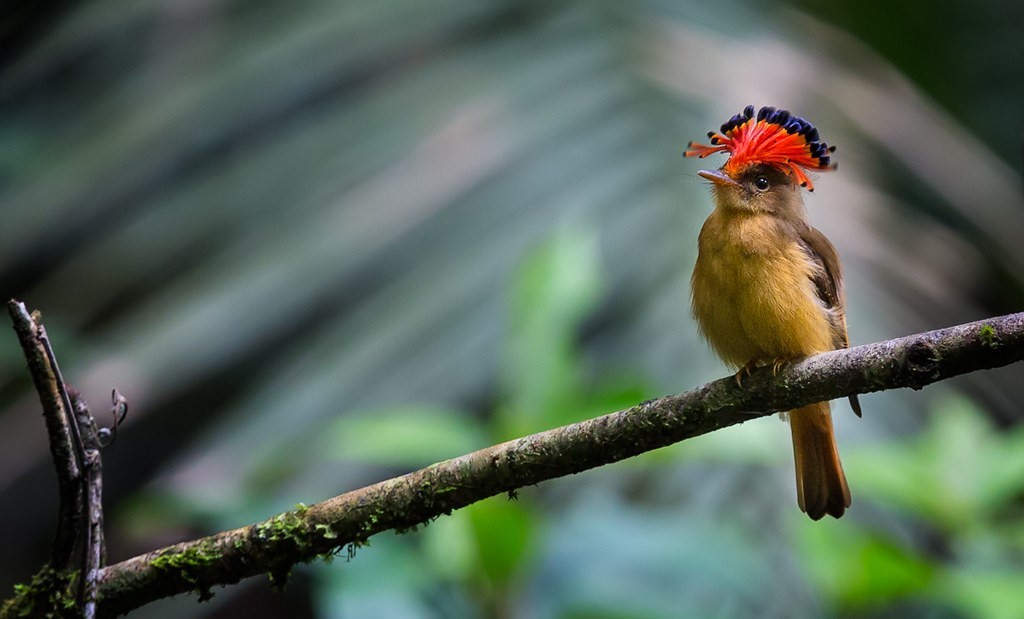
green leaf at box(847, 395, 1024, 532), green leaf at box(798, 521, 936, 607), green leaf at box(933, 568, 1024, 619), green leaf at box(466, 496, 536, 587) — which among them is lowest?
green leaf at box(933, 568, 1024, 619)

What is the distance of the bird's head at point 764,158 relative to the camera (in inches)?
99.7

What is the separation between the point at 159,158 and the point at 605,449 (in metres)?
2.35

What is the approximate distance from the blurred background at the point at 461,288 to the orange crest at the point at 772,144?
473 mm

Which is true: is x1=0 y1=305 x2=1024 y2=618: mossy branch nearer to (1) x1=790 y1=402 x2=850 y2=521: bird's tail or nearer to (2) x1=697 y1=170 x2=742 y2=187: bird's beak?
(1) x1=790 y1=402 x2=850 y2=521: bird's tail

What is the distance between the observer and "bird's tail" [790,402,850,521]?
2.62 meters

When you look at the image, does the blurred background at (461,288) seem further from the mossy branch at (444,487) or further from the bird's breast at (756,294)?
the mossy branch at (444,487)

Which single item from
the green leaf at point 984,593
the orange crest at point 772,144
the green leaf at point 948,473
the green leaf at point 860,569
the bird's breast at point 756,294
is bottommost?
the green leaf at point 984,593

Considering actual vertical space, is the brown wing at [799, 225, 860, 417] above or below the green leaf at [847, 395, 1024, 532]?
above

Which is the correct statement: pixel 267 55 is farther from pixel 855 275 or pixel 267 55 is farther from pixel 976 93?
pixel 976 93

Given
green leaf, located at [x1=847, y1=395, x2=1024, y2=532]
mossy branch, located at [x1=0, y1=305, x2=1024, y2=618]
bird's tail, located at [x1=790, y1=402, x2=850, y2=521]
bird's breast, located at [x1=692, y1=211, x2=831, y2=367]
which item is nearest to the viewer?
mossy branch, located at [x1=0, y1=305, x2=1024, y2=618]

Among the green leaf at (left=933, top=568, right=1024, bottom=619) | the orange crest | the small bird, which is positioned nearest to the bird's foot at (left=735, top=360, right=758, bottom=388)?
the small bird

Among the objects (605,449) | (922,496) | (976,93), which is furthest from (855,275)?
(976,93)

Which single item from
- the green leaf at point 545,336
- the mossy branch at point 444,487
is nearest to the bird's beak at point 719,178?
the green leaf at point 545,336

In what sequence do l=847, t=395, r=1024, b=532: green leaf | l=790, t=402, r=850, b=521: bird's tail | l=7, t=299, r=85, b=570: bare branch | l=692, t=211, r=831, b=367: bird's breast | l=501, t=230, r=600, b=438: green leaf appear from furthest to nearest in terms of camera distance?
1. l=847, t=395, r=1024, b=532: green leaf
2. l=501, t=230, r=600, b=438: green leaf
3. l=790, t=402, r=850, b=521: bird's tail
4. l=692, t=211, r=831, b=367: bird's breast
5. l=7, t=299, r=85, b=570: bare branch
